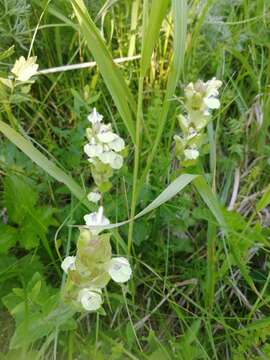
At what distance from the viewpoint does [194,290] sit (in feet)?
5.02

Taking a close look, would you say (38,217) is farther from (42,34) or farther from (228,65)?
(228,65)

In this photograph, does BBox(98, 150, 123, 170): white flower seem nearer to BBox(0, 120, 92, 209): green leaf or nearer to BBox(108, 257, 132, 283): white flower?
BBox(0, 120, 92, 209): green leaf

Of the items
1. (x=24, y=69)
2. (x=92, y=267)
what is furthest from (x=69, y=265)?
(x=24, y=69)

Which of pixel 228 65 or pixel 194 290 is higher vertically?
pixel 228 65

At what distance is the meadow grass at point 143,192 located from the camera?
3.89 ft

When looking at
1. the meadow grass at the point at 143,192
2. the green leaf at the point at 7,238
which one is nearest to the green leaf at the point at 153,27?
the meadow grass at the point at 143,192

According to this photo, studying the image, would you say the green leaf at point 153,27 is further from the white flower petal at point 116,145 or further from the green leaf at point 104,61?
the white flower petal at point 116,145

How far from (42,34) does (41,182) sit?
48cm

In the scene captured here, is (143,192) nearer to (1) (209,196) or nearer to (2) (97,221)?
(1) (209,196)

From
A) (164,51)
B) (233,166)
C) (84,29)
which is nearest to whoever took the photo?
(84,29)

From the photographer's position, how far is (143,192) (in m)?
1.47

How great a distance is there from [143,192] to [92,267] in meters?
0.49

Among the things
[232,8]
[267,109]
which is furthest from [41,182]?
[232,8]

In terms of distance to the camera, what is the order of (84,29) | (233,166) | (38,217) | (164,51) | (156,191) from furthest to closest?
(164,51) < (233,166) < (156,191) < (38,217) < (84,29)
